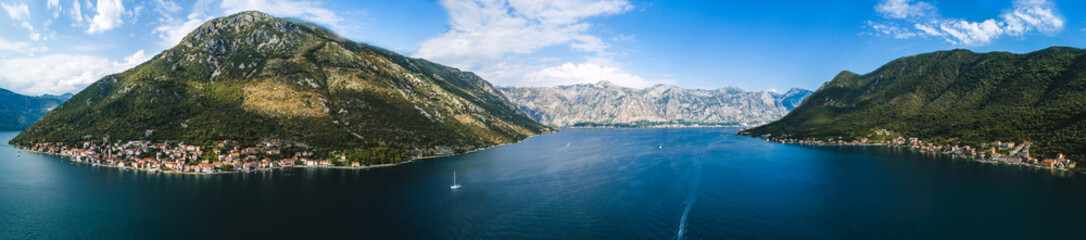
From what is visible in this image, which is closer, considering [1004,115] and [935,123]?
[1004,115]

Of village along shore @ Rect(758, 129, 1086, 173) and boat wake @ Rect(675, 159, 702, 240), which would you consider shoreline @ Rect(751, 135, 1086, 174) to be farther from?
boat wake @ Rect(675, 159, 702, 240)

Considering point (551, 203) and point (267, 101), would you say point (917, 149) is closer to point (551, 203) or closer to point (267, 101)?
point (551, 203)

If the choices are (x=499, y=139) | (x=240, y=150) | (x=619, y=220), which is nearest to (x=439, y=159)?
(x=240, y=150)

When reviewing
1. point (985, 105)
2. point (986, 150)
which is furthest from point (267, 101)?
point (985, 105)

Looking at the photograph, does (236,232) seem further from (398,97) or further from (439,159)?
(398,97)

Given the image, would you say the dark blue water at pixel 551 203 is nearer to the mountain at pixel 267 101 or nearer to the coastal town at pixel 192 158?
the coastal town at pixel 192 158

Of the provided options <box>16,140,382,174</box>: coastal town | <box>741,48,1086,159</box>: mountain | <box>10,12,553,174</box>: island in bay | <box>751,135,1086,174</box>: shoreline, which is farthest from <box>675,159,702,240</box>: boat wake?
<box>16,140,382,174</box>: coastal town
